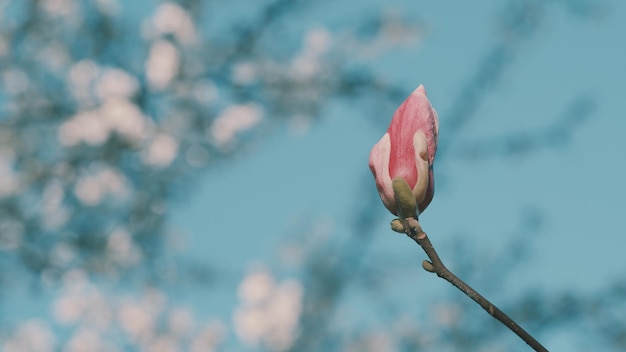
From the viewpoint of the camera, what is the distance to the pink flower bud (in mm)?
718

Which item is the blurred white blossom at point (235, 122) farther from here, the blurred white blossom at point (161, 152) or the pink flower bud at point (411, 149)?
the pink flower bud at point (411, 149)

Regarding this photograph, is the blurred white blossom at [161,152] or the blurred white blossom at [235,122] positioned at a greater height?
the blurred white blossom at [235,122]

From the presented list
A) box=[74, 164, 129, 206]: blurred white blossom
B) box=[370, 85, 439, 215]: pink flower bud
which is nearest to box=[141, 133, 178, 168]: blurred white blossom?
box=[74, 164, 129, 206]: blurred white blossom

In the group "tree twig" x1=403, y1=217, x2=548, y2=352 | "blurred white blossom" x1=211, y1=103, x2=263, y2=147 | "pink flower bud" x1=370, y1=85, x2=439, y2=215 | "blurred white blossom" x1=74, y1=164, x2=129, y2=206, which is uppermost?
"blurred white blossom" x1=211, y1=103, x2=263, y2=147

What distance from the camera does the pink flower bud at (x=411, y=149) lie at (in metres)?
0.72

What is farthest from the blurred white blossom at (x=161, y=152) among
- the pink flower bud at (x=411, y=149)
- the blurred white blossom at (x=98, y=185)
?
the pink flower bud at (x=411, y=149)

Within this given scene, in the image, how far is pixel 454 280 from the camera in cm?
62

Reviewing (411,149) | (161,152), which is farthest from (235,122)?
(411,149)

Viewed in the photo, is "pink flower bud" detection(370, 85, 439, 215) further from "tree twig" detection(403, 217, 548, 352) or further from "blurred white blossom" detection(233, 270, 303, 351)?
"blurred white blossom" detection(233, 270, 303, 351)

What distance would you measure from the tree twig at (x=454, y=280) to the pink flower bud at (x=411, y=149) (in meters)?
0.03

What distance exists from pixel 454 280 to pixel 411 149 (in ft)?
0.48

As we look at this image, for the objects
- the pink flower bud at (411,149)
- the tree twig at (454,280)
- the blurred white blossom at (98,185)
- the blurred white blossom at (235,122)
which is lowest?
the tree twig at (454,280)

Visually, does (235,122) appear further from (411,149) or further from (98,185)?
(411,149)

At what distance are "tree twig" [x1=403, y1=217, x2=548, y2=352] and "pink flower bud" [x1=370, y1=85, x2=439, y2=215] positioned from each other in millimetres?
34
